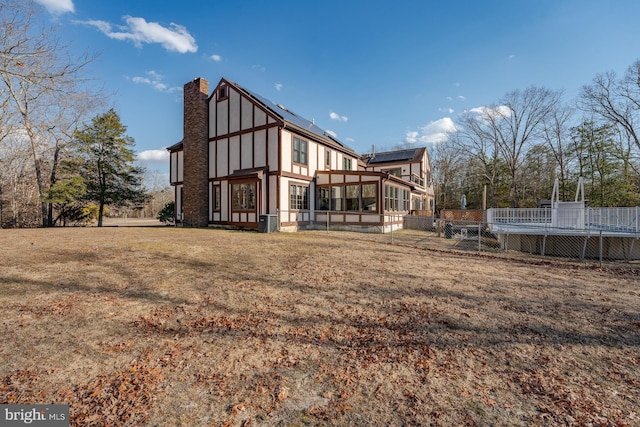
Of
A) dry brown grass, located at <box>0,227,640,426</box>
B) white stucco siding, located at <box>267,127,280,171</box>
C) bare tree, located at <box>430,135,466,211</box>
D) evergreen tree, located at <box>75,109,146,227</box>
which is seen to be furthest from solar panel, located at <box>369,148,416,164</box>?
dry brown grass, located at <box>0,227,640,426</box>

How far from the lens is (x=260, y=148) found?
17141 millimetres

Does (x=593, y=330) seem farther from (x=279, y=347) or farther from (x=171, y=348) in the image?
(x=171, y=348)

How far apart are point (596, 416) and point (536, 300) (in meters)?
3.58

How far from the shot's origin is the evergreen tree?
22125mm

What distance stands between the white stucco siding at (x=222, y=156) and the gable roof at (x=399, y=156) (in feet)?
71.4

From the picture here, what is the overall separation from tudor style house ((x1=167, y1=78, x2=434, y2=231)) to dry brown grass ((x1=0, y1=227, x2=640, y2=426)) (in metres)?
10.2

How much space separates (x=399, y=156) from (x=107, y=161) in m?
30.4

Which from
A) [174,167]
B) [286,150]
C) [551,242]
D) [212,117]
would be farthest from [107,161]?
[551,242]

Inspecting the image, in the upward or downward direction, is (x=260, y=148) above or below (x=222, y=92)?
below

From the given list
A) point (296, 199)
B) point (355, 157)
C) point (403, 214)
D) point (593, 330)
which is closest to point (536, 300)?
point (593, 330)

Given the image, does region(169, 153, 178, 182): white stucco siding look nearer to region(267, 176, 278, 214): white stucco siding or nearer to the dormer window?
the dormer window

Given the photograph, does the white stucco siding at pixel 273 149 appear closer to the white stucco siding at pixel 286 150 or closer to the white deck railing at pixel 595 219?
the white stucco siding at pixel 286 150

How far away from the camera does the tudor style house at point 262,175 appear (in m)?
16.7

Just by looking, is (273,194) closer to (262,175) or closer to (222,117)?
(262,175)
